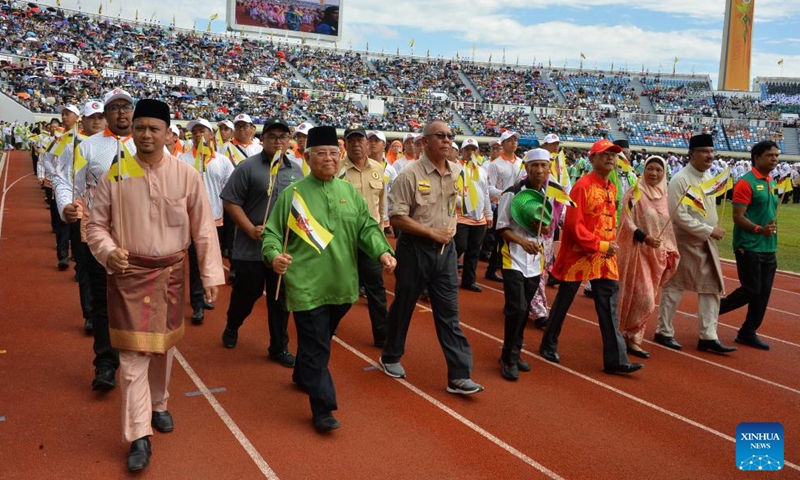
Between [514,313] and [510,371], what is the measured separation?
50 centimetres

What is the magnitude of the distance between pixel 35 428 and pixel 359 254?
2.39m

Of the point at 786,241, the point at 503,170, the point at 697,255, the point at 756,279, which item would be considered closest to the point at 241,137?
the point at 503,170

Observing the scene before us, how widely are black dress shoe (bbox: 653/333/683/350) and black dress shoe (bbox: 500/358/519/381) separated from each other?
2.20 meters

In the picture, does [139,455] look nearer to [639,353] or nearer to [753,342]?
[639,353]

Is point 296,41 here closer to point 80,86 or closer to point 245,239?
point 80,86

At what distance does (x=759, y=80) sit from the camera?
69875mm

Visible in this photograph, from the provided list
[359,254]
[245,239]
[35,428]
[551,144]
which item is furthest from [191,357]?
[551,144]

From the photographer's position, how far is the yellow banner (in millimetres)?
53844

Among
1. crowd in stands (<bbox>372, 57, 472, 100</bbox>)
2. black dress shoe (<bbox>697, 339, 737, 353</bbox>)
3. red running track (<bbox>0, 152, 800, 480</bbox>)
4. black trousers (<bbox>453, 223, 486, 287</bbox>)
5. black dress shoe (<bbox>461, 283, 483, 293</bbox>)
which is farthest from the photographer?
crowd in stands (<bbox>372, 57, 472, 100</bbox>)

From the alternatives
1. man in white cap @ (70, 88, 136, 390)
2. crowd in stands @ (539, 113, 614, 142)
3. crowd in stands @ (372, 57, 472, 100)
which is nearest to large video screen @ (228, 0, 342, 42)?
crowd in stands @ (372, 57, 472, 100)

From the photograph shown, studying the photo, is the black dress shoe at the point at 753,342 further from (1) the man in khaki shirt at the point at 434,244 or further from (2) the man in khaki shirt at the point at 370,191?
(2) the man in khaki shirt at the point at 370,191

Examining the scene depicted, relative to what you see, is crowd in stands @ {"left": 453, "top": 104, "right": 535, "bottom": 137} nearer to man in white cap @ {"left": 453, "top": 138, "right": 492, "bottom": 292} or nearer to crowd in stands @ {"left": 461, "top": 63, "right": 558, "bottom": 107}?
crowd in stands @ {"left": 461, "top": 63, "right": 558, "bottom": 107}

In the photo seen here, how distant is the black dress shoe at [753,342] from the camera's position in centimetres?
718

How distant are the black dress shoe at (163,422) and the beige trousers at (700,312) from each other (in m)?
5.10
